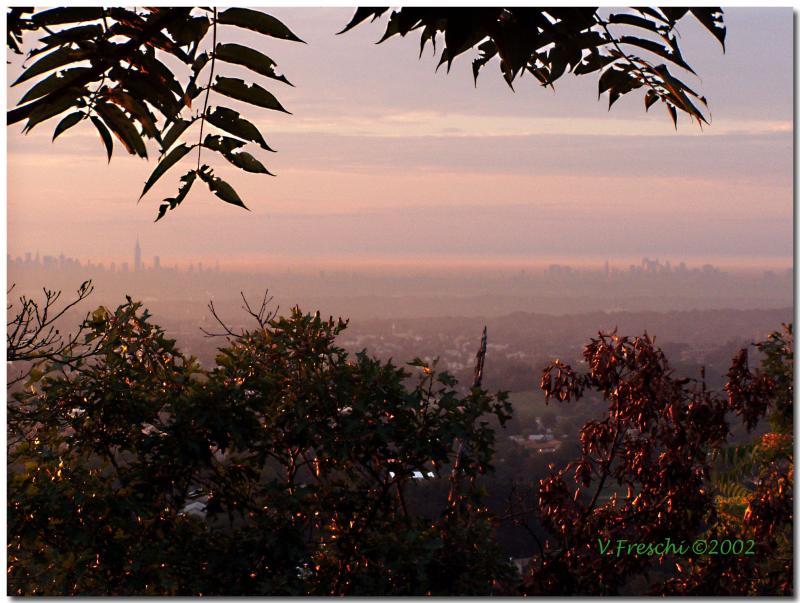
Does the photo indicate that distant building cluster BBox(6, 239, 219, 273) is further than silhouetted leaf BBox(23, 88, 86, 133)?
Yes

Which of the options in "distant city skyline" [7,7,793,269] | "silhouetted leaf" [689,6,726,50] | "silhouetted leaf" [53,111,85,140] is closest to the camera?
"silhouetted leaf" [689,6,726,50]

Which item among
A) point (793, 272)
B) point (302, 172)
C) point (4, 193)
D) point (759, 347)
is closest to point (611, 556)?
point (759, 347)

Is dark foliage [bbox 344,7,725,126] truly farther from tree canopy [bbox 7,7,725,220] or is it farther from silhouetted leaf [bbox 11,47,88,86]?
silhouetted leaf [bbox 11,47,88,86]

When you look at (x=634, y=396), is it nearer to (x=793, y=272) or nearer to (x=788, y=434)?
(x=788, y=434)

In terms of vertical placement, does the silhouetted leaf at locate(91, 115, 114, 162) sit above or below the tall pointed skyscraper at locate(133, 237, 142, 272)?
above

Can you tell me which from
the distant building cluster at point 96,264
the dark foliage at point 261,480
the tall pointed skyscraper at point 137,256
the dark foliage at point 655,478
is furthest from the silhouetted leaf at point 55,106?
the dark foliage at point 655,478

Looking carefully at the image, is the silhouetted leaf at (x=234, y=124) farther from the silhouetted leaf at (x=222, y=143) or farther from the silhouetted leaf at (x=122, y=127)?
the silhouetted leaf at (x=122, y=127)

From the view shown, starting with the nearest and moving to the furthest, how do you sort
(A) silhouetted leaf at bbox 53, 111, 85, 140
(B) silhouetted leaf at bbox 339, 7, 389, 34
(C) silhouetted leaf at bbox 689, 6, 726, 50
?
1. (B) silhouetted leaf at bbox 339, 7, 389, 34
2. (C) silhouetted leaf at bbox 689, 6, 726, 50
3. (A) silhouetted leaf at bbox 53, 111, 85, 140

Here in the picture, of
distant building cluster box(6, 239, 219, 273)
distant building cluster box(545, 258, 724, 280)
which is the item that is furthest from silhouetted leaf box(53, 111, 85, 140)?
distant building cluster box(545, 258, 724, 280)
